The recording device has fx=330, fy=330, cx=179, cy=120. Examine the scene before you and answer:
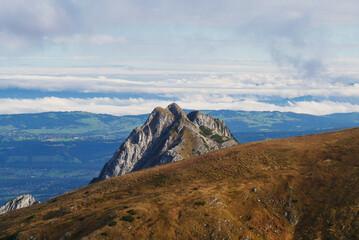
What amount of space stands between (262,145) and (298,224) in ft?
165

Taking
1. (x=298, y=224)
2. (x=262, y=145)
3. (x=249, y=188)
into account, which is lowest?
(x=298, y=224)

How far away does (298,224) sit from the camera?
8169 cm

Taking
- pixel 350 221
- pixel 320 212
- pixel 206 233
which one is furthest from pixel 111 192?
pixel 350 221

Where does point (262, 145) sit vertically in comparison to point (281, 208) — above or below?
above

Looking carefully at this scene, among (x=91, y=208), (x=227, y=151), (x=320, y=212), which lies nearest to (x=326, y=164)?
(x=320, y=212)

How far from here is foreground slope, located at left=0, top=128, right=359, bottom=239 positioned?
250ft

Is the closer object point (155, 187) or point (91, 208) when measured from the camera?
point (91, 208)

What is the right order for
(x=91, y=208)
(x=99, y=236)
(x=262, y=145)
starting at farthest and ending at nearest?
(x=262, y=145) < (x=91, y=208) < (x=99, y=236)

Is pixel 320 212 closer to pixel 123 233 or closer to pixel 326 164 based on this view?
pixel 326 164

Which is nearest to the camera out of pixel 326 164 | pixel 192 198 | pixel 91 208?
pixel 192 198

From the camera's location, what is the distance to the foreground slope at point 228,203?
7619 cm

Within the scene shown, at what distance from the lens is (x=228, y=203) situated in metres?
85.2

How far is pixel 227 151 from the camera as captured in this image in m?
131

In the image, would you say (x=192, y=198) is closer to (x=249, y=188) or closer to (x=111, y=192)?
(x=249, y=188)
